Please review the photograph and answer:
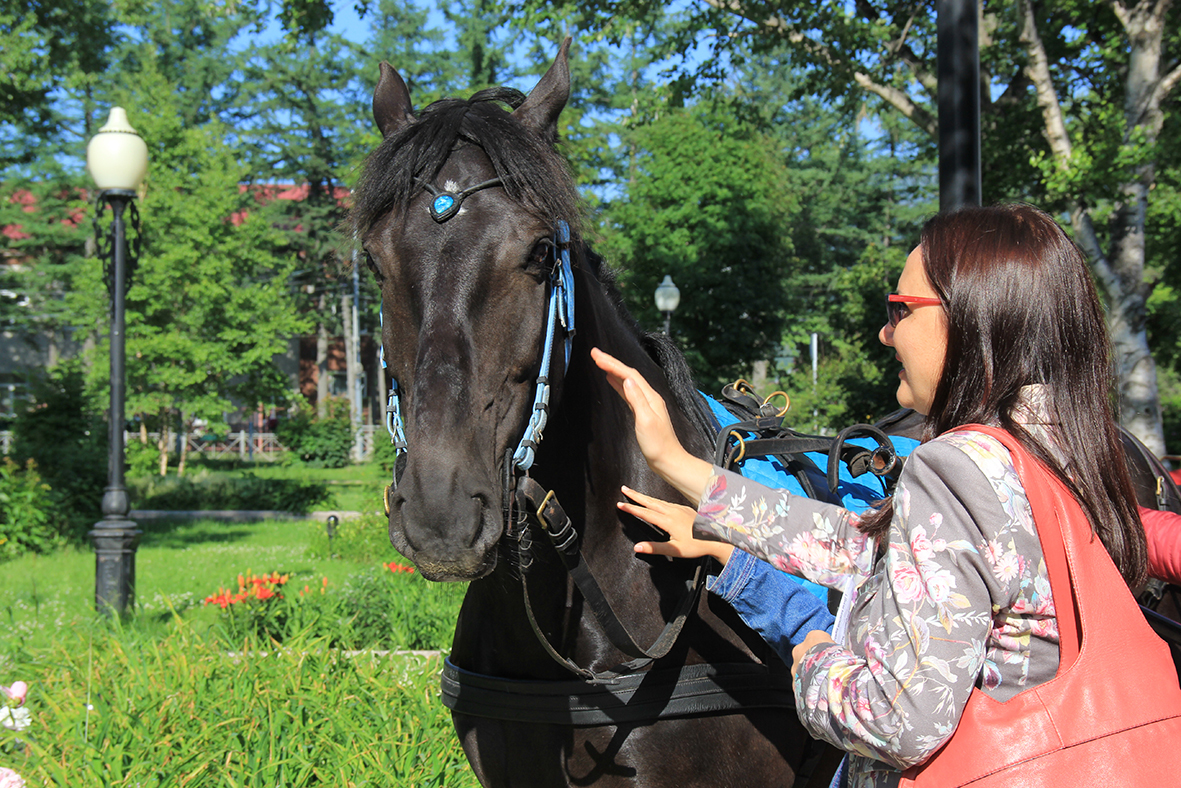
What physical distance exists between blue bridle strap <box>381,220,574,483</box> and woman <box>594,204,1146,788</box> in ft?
2.14

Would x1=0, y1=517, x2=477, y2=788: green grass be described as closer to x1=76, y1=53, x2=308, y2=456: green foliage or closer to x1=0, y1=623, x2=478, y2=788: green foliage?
x1=0, y1=623, x2=478, y2=788: green foliage

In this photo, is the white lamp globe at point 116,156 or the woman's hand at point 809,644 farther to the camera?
the white lamp globe at point 116,156

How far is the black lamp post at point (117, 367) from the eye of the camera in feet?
20.6

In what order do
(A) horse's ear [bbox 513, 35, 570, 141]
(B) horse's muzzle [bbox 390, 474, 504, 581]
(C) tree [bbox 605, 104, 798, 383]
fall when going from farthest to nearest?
(C) tree [bbox 605, 104, 798, 383] → (A) horse's ear [bbox 513, 35, 570, 141] → (B) horse's muzzle [bbox 390, 474, 504, 581]

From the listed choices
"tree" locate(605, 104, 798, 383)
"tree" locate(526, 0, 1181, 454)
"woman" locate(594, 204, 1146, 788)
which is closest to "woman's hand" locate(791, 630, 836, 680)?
"woman" locate(594, 204, 1146, 788)

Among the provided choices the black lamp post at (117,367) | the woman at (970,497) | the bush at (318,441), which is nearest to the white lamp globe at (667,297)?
the black lamp post at (117,367)

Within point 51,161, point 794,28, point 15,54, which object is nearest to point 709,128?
point 794,28

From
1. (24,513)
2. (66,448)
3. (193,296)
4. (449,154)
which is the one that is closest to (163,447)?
(193,296)

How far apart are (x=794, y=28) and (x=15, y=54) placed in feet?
40.0

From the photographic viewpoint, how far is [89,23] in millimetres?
13500

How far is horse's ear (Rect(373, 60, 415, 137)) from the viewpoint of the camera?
2184 millimetres

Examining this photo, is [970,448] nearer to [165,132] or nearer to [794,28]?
[794,28]

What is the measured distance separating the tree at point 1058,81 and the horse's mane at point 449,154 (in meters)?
8.82

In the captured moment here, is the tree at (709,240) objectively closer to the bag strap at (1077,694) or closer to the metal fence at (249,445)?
the metal fence at (249,445)
